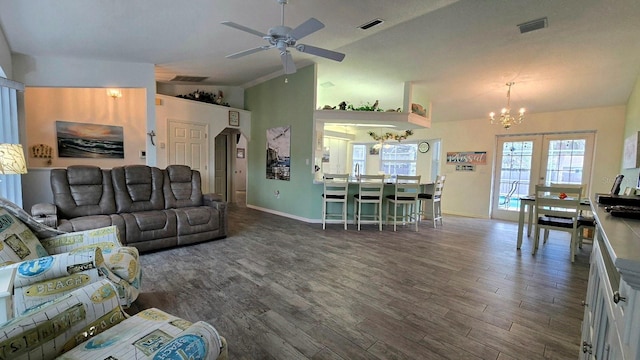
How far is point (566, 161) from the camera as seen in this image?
5.73m

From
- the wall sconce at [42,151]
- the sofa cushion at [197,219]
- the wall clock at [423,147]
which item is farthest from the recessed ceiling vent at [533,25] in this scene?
the wall sconce at [42,151]

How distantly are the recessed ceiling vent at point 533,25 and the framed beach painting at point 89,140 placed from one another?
280 inches

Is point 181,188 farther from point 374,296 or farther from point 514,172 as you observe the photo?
point 514,172

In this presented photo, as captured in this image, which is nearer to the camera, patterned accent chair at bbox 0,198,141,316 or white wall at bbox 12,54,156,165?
patterned accent chair at bbox 0,198,141,316

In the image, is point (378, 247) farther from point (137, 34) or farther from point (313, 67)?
point (137, 34)

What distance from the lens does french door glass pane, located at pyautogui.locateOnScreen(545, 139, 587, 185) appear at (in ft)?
18.3

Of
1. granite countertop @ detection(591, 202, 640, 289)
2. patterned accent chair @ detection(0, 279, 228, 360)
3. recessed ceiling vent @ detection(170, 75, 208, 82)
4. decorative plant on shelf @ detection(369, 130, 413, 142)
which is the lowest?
patterned accent chair @ detection(0, 279, 228, 360)

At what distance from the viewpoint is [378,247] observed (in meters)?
3.96

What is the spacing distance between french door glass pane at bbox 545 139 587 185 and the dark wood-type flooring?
2.41 metres

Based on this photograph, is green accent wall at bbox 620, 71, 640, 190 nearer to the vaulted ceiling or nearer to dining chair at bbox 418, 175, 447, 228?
the vaulted ceiling

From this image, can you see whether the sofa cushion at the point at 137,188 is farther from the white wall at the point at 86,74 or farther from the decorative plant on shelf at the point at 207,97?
the decorative plant on shelf at the point at 207,97

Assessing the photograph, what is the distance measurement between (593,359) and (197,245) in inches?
156

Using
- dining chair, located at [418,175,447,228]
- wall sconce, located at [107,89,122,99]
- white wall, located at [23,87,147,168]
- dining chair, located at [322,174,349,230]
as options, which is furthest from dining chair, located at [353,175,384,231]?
wall sconce, located at [107,89,122,99]

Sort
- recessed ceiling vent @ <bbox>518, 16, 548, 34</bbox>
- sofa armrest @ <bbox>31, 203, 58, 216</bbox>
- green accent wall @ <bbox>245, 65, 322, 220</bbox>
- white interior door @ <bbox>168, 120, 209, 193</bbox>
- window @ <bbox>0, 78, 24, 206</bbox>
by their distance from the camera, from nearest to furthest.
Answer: sofa armrest @ <bbox>31, 203, 58, 216</bbox>
recessed ceiling vent @ <bbox>518, 16, 548, 34</bbox>
window @ <bbox>0, 78, 24, 206</bbox>
green accent wall @ <bbox>245, 65, 322, 220</bbox>
white interior door @ <bbox>168, 120, 209, 193</bbox>
